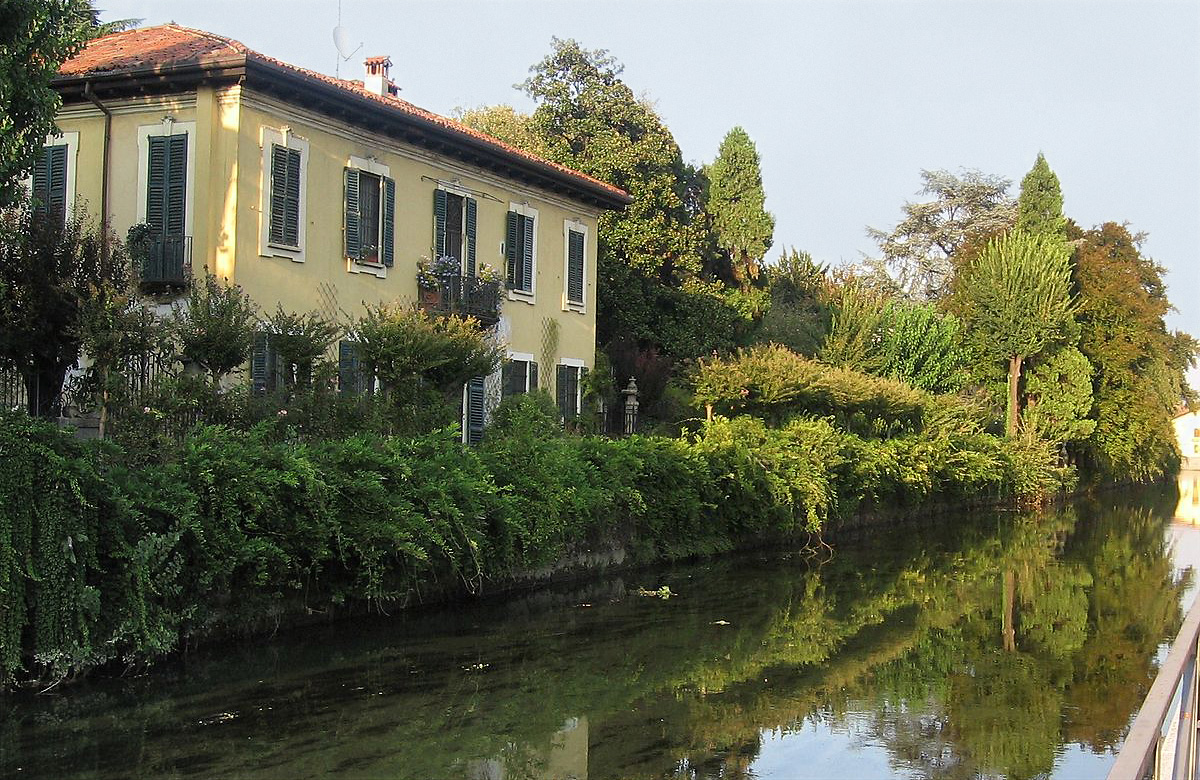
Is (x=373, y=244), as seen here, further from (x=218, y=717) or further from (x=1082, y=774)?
(x=1082, y=774)

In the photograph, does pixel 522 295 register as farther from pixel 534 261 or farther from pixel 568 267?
pixel 568 267

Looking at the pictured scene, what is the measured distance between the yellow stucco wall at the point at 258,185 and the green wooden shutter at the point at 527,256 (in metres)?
1.38

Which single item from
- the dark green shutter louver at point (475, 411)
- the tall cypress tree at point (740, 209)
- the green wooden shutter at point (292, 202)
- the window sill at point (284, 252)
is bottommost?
the dark green shutter louver at point (475, 411)

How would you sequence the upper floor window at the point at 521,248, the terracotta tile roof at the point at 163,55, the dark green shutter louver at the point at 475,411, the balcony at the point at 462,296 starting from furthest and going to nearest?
the upper floor window at the point at 521,248 → the dark green shutter louver at the point at 475,411 → the balcony at the point at 462,296 → the terracotta tile roof at the point at 163,55

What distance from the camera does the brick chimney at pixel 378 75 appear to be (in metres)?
27.2

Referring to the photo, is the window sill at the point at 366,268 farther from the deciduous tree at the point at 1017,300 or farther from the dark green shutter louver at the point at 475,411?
the deciduous tree at the point at 1017,300

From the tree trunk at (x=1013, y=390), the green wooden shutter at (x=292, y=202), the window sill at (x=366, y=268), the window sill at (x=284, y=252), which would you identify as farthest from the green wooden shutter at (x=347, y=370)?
the tree trunk at (x=1013, y=390)

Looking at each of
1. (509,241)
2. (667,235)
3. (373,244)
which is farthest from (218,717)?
(667,235)

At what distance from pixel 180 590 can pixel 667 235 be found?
24421 millimetres

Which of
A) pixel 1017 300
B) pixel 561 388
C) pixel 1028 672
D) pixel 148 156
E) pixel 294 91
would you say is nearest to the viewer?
pixel 1028 672

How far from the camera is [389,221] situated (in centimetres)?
2134

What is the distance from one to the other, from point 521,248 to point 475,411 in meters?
3.59

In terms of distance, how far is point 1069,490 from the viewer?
143 ft

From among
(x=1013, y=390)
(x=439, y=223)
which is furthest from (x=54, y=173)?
(x=1013, y=390)
